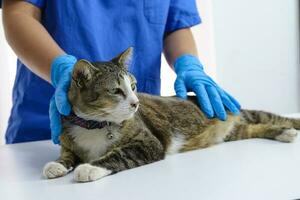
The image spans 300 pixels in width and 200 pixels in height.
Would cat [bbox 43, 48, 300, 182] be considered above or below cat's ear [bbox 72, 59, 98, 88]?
below

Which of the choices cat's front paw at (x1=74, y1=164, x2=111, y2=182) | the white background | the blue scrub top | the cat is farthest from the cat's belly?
the white background

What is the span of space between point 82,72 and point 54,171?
0.20 metres

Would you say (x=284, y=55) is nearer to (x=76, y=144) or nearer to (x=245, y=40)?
(x=245, y=40)

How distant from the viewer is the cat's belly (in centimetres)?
87

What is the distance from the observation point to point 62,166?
790 mm

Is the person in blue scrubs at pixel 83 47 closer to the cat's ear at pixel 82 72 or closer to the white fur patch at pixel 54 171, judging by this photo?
the cat's ear at pixel 82 72

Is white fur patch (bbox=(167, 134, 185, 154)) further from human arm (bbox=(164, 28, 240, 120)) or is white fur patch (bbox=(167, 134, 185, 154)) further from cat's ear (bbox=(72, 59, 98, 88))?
cat's ear (bbox=(72, 59, 98, 88))

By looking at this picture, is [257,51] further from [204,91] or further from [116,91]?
[116,91]

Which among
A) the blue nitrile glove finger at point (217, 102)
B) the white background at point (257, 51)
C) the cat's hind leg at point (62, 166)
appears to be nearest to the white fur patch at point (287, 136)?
the blue nitrile glove finger at point (217, 102)

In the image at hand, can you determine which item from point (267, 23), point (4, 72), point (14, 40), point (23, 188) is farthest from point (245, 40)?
point (23, 188)

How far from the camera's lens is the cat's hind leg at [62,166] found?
76 cm

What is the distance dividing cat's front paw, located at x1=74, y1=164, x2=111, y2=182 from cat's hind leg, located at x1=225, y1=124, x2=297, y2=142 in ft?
1.36

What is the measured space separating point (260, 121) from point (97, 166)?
60cm

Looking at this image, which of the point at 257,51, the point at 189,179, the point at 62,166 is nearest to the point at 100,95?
the point at 62,166
